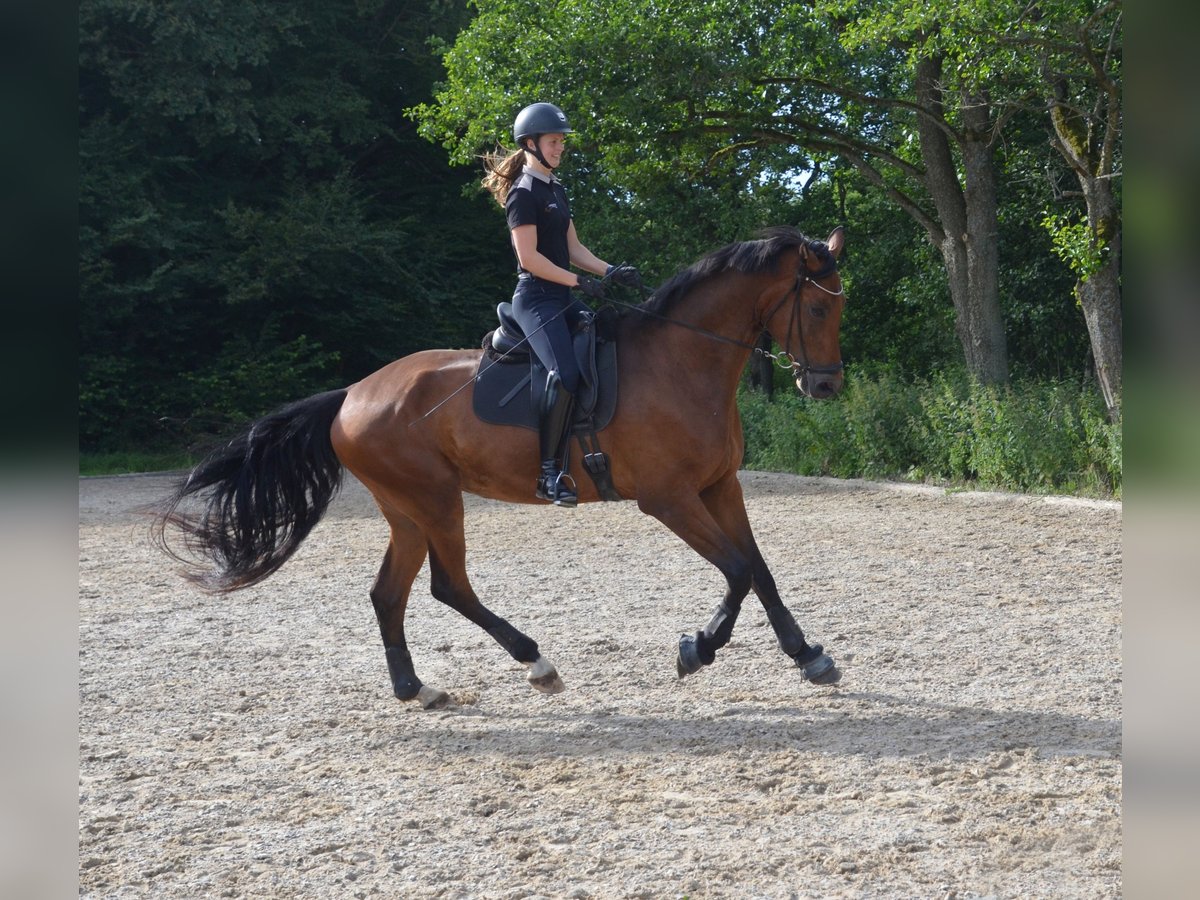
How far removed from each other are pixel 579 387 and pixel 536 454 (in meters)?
0.42

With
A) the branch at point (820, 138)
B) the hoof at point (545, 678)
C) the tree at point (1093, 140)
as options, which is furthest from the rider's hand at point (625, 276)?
the branch at point (820, 138)

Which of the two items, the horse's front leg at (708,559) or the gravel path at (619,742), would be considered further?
the horse's front leg at (708,559)

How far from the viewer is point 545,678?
19.1ft

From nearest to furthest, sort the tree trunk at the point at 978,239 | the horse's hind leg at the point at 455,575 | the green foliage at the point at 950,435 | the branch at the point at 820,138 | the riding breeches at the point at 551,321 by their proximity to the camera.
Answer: the riding breeches at the point at 551,321, the horse's hind leg at the point at 455,575, the green foliage at the point at 950,435, the tree trunk at the point at 978,239, the branch at the point at 820,138

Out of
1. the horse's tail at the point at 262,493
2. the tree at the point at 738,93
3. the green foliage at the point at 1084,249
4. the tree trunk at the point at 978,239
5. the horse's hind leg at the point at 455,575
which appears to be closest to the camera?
the horse's hind leg at the point at 455,575

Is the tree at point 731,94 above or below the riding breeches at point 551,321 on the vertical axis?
above

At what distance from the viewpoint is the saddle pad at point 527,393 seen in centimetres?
584

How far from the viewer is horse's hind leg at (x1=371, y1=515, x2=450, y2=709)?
5.83m

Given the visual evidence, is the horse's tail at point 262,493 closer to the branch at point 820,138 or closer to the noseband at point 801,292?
the noseband at point 801,292

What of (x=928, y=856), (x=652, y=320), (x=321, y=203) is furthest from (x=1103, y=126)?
(x=321, y=203)

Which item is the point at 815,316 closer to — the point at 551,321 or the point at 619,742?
the point at 551,321

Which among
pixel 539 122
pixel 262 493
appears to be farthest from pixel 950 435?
pixel 262 493

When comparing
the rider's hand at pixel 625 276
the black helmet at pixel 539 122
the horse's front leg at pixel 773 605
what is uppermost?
the black helmet at pixel 539 122

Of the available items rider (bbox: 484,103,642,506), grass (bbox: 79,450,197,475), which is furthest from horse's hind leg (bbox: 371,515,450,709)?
grass (bbox: 79,450,197,475)
